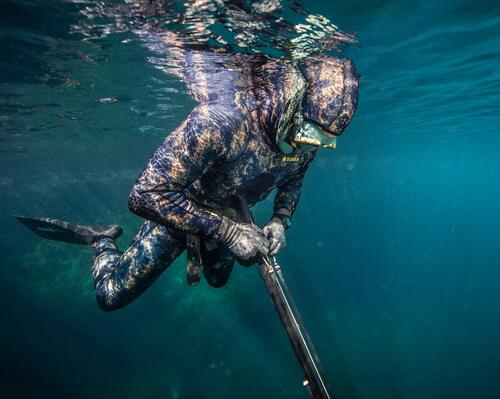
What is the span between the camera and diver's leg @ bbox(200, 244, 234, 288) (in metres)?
4.37

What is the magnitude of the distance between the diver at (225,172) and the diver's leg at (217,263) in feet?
0.07

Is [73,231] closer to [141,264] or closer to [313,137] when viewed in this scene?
[141,264]

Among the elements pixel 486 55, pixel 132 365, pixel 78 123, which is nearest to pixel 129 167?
pixel 78 123

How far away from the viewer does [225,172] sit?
11.3 ft

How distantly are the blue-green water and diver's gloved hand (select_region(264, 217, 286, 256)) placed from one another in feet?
16.6

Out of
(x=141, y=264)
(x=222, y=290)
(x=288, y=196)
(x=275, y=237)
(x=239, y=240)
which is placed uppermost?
(x=239, y=240)

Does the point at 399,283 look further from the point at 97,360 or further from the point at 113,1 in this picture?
the point at 113,1

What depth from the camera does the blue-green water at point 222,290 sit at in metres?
8.52

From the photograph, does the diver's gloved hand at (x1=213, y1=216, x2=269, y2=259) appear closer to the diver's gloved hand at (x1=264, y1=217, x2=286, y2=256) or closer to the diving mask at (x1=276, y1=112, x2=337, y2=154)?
the diver's gloved hand at (x1=264, y1=217, x2=286, y2=256)

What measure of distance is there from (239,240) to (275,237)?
2.70 feet

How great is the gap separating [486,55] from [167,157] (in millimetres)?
Answer: 14166

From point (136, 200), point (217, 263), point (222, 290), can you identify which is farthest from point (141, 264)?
point (222, 290)

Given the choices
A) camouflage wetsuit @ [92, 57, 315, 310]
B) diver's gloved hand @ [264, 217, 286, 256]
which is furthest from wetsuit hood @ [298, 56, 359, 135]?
diver's gloved hand @ [264, 217, 286, 256]

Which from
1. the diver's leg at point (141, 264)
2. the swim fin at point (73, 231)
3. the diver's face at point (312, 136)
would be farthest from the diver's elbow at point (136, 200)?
the swim fin at point (73, 231)
